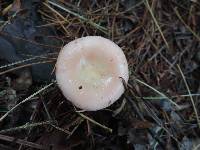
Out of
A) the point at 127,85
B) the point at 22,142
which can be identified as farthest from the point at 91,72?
the point at 22,142

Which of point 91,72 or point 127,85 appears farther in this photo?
point 127,85

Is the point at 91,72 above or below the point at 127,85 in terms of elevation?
above

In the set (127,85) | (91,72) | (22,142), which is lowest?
(22,142)

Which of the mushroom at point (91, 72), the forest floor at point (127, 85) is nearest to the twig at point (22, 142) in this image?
the forest floor at point (127, 85)

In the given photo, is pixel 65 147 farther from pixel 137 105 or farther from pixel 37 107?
pixel 137 105

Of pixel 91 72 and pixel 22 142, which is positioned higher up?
pixel 91 72

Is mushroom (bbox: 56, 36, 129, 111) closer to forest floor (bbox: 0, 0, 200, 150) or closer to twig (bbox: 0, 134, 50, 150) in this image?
forest floor (bbox: 0, 0, 200, 150)

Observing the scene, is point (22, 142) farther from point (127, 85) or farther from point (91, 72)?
point (127, 85)

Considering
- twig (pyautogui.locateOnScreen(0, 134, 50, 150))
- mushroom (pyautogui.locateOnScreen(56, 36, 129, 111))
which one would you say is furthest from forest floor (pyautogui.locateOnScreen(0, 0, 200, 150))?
mushroom (pyautogui.locateOnScreen(56, 36, 129, 111))

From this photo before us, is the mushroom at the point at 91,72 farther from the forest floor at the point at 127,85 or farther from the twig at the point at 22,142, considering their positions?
the twig at the point at 22,142
